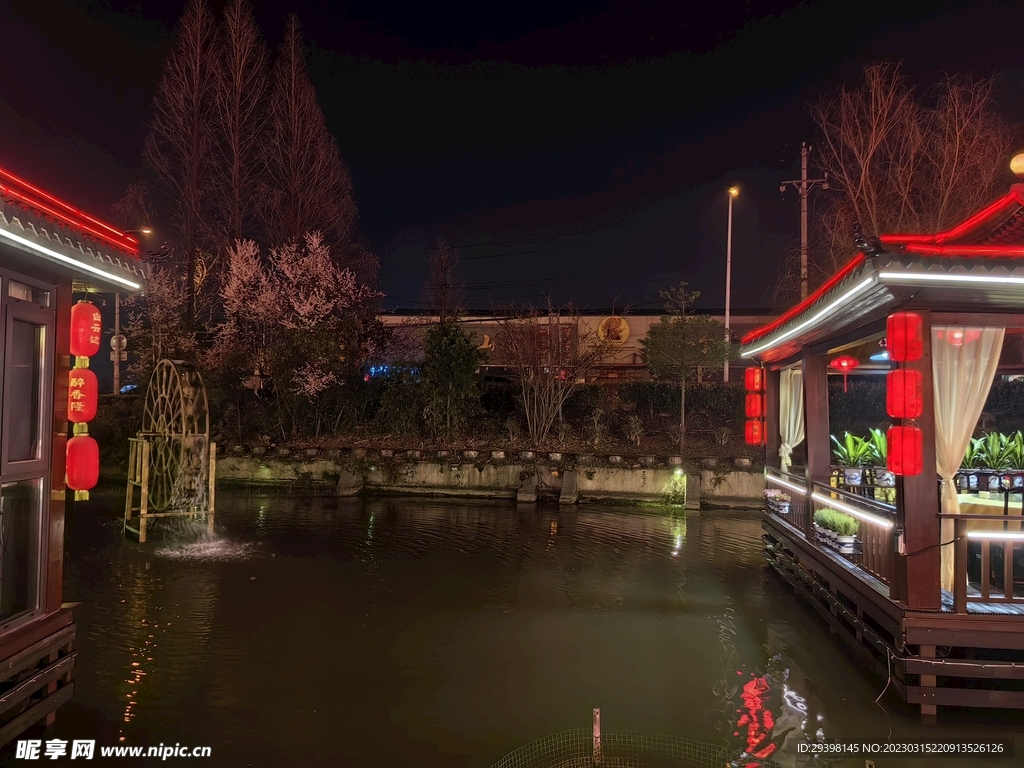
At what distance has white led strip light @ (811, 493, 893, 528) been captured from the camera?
5469 millimetres

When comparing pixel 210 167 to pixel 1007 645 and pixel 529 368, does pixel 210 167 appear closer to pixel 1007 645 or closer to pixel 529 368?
pixel 529 368

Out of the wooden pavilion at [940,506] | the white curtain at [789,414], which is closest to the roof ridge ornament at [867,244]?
the wooden pavilion at [940,506]

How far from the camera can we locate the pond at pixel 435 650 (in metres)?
4.45

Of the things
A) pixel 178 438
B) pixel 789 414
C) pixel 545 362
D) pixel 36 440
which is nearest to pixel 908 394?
pixel 789 414

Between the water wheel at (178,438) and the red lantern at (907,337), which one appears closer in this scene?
the red lantern at (907,337)

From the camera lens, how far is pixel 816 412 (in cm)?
790

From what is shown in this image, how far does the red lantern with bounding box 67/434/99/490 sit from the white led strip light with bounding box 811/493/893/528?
20.9ft

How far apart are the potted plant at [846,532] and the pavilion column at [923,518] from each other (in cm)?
165

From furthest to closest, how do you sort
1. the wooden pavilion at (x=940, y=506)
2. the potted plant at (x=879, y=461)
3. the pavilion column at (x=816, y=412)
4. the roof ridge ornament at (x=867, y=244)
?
the potted plant at (x=879, y=461)
the pavilion column at (x=816, y=412)
the wooden pavilion at (x=940, y=506)
the roof ridge ornament at (x=867, y=244)

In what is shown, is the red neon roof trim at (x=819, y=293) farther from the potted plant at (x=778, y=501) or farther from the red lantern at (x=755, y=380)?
the potted plant at (x=778, y=501)

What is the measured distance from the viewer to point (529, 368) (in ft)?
59.0

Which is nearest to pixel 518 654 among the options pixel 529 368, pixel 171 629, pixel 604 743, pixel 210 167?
pixel 604 743

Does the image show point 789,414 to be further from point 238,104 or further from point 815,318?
point 238,104

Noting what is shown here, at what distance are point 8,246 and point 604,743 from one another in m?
5.00
